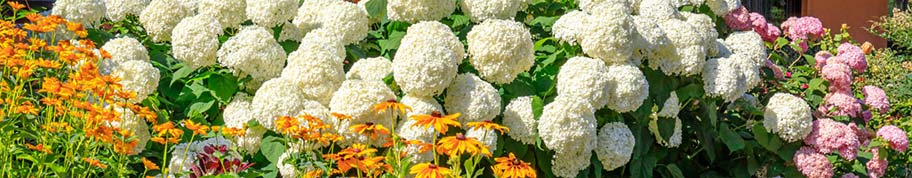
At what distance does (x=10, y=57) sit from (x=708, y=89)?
195 centimetres

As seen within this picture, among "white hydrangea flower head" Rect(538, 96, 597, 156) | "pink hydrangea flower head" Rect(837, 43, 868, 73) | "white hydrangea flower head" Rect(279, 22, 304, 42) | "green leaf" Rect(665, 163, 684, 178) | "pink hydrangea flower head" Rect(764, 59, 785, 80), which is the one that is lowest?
"pink hydrangea flower head" Rect(837, 43, 868, 73)

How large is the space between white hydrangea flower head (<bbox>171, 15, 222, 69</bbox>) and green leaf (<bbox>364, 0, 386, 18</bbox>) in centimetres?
44

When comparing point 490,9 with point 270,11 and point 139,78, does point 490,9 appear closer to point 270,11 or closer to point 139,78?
point 270,11

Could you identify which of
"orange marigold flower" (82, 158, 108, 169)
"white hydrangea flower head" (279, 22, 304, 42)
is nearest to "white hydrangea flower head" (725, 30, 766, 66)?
"white hydrangea flower head" (279, 22, 304, 42)

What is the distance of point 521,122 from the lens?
343 centimetres

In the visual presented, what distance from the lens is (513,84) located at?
3602 mm

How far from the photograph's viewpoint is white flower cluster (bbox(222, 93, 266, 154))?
3.49 m

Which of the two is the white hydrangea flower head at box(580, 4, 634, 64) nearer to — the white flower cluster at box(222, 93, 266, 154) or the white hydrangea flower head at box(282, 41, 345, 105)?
the white hydrangea flower head at box(282, 41, 345, 105)

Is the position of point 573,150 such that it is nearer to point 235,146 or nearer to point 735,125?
point 235,146

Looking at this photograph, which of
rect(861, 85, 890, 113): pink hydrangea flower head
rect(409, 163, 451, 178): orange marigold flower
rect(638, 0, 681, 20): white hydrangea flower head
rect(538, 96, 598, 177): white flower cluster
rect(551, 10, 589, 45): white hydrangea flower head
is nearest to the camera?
rect(409, 163, 451, 178): orange marigold flower

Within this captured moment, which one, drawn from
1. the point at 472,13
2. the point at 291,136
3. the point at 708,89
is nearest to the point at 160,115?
the point at 291,136

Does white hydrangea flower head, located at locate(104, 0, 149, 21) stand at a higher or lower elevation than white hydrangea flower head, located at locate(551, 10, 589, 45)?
higher

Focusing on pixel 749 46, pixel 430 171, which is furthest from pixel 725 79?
pixel 430 171

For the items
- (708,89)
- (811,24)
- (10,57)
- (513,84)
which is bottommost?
(811,24)
